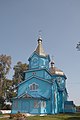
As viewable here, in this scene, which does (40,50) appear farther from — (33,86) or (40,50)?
(33,86)

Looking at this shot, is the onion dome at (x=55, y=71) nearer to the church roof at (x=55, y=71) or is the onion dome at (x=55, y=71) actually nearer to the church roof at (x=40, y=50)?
the church roof at (x=55, y=71)

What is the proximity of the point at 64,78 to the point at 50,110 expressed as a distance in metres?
10.8

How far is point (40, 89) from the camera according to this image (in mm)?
37062

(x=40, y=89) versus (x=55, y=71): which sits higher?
(x=55, y=71)

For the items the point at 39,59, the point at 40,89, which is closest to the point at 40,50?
the point at 39,59

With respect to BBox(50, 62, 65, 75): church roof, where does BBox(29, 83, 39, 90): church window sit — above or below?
below

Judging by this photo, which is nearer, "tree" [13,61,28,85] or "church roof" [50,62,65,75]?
"church roof" [50,62,65,75]

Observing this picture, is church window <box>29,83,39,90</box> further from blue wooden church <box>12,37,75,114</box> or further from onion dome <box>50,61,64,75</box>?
onion dome <box>50,61,64,75</box>

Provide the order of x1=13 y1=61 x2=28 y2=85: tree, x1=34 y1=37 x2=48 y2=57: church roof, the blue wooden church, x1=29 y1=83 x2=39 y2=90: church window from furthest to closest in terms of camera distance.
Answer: x1=13 y1=61 x2=28 y2=85: tree → x1=34 y1=37 x2=48 y2=57: church roof → x1=29 y1=83 x2=39 y2=90: church window → the blue wooden church

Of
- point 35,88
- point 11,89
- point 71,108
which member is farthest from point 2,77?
point 71,108

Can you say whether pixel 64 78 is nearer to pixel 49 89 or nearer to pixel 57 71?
pixel 57 71

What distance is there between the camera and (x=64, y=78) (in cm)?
4441

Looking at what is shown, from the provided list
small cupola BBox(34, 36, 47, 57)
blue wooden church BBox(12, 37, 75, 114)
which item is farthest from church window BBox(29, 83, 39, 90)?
small cupola BBox(34, 36, 47, 57)

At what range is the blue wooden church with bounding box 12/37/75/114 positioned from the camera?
1364 inches
